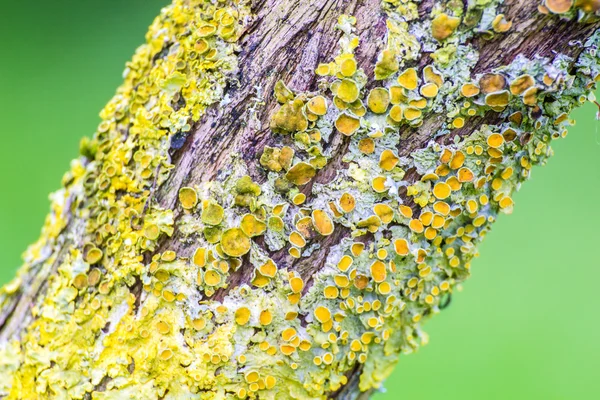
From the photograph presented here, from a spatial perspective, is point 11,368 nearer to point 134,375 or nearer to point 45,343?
point 45,343

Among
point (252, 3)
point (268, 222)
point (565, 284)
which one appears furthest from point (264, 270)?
point (565, 284)

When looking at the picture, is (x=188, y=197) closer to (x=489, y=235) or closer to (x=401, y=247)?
(x=401, y=247)

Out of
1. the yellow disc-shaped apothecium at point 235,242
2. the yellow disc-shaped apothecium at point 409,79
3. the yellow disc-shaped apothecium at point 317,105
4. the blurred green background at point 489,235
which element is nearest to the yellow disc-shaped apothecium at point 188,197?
the yellow disc-shaped apothecium at point 235,242

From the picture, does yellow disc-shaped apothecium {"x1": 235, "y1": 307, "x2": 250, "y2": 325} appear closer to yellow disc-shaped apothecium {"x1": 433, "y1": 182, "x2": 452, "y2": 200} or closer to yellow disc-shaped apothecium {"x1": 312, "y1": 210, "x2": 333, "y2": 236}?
yellow disc-shaped apothecium {"x1": 312, "y1": 210, "x2": 333, "y2": 236}

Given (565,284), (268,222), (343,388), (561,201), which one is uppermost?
(561,201)

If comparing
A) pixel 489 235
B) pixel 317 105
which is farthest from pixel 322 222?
pixel 489 235

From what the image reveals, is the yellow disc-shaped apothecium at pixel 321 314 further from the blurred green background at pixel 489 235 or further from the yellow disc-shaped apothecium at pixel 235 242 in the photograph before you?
the blurred green background at pixel 489 235

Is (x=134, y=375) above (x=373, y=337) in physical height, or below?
below

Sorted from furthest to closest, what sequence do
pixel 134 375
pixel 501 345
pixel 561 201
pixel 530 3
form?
pixel 561 201, pixel 501 345, pixel 134 375, pixel 530 3
